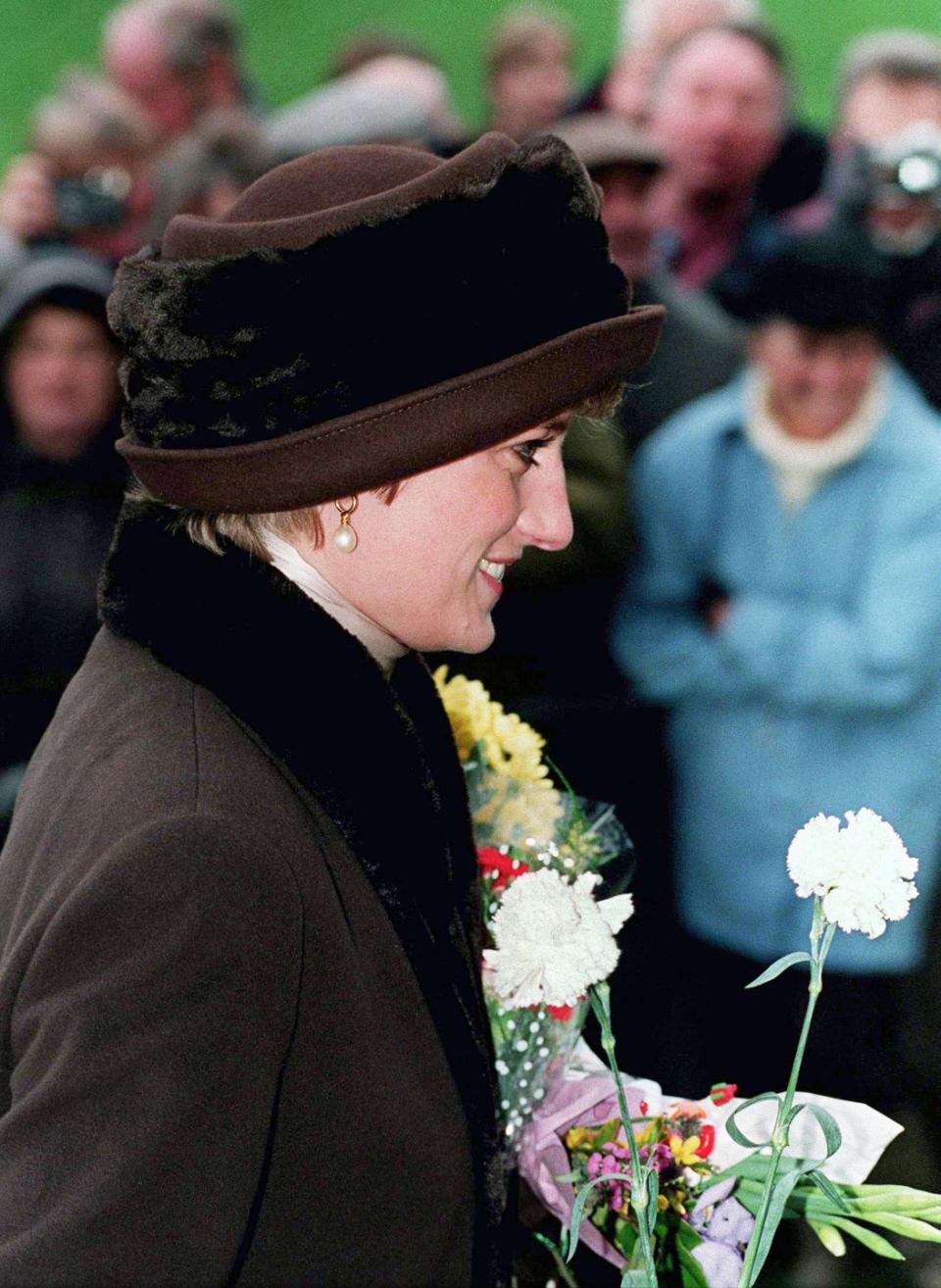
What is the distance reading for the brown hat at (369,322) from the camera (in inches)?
48.6

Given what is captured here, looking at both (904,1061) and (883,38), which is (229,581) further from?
(883,38)

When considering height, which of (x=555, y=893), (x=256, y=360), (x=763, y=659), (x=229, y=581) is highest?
(x=256, y=360)

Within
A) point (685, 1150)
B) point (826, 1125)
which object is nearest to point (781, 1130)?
point (826, 1125)

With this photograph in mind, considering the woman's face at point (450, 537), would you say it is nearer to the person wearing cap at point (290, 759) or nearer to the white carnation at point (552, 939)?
the person wearing cap at point (290, 759)

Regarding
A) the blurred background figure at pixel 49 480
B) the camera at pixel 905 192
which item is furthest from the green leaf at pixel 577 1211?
the camera at pixel 905 192

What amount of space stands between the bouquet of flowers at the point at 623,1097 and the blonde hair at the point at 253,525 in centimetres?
32

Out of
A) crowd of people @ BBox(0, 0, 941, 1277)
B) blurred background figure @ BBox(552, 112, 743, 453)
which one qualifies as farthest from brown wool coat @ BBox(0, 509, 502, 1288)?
blurred background figure @ BBox(552, 112, 743, 453)

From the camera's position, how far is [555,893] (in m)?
1.25

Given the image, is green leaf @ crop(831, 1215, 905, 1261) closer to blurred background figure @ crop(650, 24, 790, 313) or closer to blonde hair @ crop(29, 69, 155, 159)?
blurred background figure @ crop(650, 24, 790, 313)

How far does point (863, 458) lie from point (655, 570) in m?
0.38

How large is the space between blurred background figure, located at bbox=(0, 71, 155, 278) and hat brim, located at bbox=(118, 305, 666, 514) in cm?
221

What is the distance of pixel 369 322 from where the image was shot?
1.23 meters

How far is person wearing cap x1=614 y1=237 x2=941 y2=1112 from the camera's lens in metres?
2.37

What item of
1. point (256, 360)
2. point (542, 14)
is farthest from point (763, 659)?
point (542, 14)
